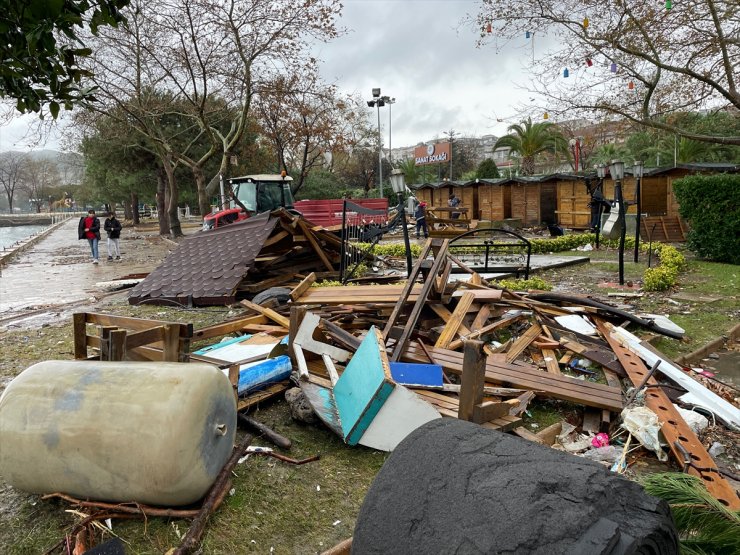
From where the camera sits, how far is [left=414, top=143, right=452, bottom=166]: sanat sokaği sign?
5501cm

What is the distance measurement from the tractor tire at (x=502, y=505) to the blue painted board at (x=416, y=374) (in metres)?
2.43

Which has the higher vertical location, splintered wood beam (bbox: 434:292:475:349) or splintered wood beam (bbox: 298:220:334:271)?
splintered wood beam (bbox: 298:220:334:271)

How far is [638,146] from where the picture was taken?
44.3 meters

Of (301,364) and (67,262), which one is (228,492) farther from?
(67,262)

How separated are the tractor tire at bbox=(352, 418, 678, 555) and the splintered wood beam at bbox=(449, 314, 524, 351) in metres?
3.60

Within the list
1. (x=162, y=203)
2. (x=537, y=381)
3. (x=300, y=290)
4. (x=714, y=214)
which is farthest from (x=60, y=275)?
(x=162, y=203)

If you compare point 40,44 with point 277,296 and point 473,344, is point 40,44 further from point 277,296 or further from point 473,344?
point 277,296

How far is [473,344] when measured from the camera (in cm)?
316

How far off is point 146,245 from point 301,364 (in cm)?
2559

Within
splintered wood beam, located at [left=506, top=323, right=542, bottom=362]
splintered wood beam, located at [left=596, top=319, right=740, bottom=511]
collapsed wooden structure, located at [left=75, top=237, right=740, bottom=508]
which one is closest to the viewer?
splintered wood beam, located at [left=596, top=319, right=740, bottom=511]

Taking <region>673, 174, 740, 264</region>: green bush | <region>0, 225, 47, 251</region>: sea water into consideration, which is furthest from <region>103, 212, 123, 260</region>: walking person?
<region>673, 174, 740, 264</region>: green bush

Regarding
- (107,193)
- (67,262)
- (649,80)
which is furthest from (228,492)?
(107,193)

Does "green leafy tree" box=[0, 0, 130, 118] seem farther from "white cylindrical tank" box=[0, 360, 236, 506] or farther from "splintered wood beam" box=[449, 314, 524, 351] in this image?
"splintered wood beam" box=[449, 314, 524, 351]

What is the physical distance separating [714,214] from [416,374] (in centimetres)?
1306
